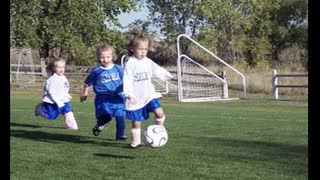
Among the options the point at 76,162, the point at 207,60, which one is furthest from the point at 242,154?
the point at 207,60

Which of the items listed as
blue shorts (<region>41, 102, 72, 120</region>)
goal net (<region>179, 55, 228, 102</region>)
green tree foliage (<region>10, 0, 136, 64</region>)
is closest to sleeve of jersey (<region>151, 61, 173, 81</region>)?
blue shorts (<region>41, 102, 72, 120</region>)

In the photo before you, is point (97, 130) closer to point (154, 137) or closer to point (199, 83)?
point (154, 137)

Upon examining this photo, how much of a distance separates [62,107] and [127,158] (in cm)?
425

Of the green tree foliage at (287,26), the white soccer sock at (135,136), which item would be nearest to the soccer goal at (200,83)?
the white soccer sock at (135,136)

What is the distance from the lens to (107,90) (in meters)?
8.38

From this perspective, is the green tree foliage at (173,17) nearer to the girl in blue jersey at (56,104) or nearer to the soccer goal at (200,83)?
the soccer goal at (200,83)

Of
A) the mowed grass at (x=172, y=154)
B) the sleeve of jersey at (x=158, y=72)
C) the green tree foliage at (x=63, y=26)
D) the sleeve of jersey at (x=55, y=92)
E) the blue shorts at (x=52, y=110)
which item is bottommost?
the mowed grass at (x=172, y=154)

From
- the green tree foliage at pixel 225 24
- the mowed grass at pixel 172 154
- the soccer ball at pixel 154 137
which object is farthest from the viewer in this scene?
the green tree foliage at pixel 225 24

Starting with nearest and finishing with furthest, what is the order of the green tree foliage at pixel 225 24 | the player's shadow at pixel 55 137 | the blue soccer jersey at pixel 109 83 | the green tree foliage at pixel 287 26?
the player's shadow at pixel 55 137
the blue soccer jersey at pixel 109 83
the green tree foliage at pixel 225 24
the green tree foliage at pixel 287 26

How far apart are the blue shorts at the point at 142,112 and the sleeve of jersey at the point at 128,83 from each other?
0.75ft

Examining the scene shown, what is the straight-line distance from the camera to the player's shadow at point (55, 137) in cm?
773

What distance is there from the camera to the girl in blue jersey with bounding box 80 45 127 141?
8258 millimetres

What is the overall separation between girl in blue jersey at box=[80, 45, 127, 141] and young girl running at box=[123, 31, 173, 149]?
1.13m
